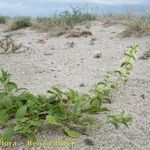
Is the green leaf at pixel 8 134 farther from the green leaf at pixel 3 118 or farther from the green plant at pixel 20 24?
the green plant at pixel 20 24

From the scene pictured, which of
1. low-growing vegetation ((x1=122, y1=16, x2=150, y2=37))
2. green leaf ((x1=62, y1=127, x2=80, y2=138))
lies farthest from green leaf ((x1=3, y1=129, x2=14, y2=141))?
low-growing vegetation ((x1=122, y1=16, x2=150, y2=37))

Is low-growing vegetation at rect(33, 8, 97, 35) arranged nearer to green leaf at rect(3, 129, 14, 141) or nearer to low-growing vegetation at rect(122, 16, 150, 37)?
low-growing vegetation at rect(122, 16, 150, 37)

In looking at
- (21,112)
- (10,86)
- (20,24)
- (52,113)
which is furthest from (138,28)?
(21,112)

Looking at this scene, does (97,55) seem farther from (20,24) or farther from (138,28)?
(20,24)

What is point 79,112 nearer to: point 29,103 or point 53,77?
point 29,103

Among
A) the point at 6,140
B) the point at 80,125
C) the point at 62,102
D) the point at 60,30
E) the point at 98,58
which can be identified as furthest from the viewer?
the point at 60,30

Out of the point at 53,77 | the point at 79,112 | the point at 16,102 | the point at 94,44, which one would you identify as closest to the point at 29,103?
the point at 16,102

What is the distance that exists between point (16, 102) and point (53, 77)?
1.43 meters

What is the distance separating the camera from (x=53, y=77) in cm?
466

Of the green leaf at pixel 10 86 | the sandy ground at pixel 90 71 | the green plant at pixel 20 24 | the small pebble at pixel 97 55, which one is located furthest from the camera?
the green plant at pixel 20 24

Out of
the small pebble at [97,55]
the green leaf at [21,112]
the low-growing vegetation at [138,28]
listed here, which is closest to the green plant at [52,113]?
the green leaf at [21,112]

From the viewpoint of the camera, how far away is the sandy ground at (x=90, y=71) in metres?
3.01

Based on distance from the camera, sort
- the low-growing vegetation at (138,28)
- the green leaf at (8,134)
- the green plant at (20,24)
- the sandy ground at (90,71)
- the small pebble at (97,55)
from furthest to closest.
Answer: the green plant at (20,24)
the low-growing vegetation at (138,28)
the small pebble at (97,55)
the sandy ground at (90,71)
the green leaf at (8,134)

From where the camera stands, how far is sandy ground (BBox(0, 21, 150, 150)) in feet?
9.86
